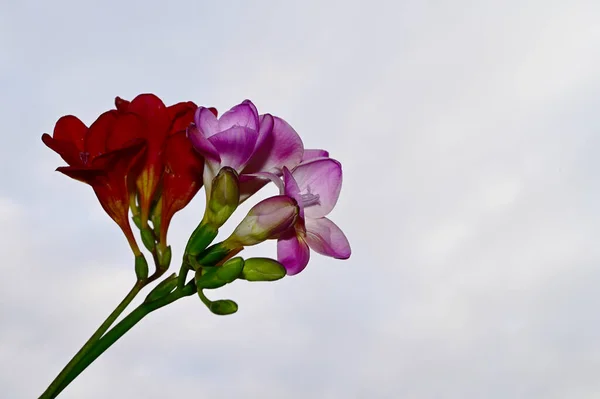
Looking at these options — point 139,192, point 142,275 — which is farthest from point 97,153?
point 142,275

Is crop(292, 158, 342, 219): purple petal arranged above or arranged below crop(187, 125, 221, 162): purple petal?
above

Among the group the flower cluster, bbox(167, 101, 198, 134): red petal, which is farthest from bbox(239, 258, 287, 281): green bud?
bbox(167, 101, 198, 134): red petal

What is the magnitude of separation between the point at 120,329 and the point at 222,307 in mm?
133

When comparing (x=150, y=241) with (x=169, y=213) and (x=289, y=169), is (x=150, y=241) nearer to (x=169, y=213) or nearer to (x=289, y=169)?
(x=169, y=213)

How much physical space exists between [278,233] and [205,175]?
14 centimetres

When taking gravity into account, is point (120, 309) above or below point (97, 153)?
below

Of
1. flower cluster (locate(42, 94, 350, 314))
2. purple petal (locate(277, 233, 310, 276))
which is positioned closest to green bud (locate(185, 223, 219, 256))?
flower cluster (locate(42, 94, 350, 314))

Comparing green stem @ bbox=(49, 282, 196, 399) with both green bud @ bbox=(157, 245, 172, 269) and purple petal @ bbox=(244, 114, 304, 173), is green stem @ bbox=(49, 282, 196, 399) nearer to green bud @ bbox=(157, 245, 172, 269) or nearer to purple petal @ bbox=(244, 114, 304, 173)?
green bud @ bbox=(157, 245, 172, 269)

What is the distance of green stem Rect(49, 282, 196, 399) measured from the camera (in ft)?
2.92

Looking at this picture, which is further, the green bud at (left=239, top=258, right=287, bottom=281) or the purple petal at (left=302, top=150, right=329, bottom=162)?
the purple petal at (left=302, top=150, right=329, bottom=162)

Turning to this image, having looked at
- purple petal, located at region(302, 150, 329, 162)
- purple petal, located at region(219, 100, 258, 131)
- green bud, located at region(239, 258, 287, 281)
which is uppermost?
purple petal, located at region(302, 150, 329, 162)

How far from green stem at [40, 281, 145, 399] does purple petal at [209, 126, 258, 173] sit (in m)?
0.22

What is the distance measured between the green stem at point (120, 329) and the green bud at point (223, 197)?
93 mm

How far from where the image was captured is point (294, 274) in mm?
1028
